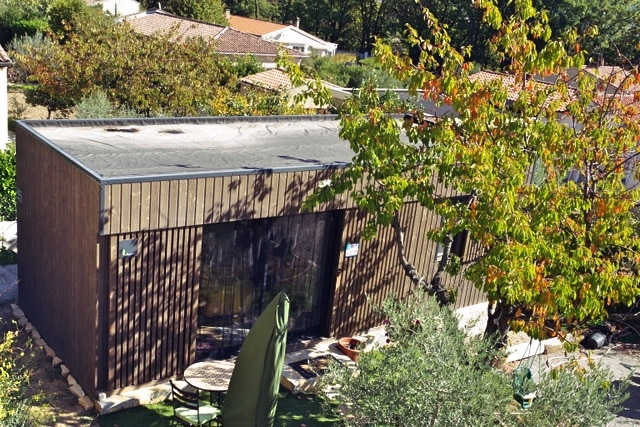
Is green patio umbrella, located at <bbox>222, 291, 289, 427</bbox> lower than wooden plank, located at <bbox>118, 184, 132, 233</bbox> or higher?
lower

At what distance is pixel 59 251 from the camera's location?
9961 millimetres

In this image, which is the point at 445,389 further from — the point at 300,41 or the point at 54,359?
the point at 300,41

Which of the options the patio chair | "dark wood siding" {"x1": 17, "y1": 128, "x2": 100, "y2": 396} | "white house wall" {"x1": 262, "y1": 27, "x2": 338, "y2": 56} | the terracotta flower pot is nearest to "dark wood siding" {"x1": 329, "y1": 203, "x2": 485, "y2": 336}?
the terracotta flower pot

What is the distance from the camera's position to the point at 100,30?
21.1 m

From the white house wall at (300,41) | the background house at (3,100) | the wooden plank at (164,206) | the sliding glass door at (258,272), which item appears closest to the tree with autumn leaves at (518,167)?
the sliding glass door at (258,272)

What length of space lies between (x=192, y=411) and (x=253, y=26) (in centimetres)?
5529

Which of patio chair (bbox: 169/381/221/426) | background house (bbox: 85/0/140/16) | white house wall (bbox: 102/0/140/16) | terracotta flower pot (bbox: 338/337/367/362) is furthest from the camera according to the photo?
white house wall (bbox: 102/0/140/16)

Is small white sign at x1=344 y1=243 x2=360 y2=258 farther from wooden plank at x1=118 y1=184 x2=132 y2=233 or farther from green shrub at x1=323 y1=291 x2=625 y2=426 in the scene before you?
wooden plank at x1=118 y1=184 x2=132 y2=233

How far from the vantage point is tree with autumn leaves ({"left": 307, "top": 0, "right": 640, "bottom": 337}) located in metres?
8.49

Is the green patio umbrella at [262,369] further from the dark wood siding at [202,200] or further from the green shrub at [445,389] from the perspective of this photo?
the dark wood siding at [202,200]

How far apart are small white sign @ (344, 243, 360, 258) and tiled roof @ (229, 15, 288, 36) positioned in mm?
48962

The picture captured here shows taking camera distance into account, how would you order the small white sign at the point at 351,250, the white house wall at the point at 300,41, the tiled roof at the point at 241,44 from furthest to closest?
the white house wall at the point at 300,41
the tiled roof at the point at 241,44
the small white sign at the point at 351,250

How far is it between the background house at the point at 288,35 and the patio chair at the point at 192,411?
50598mm

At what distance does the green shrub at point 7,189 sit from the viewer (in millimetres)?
16078
